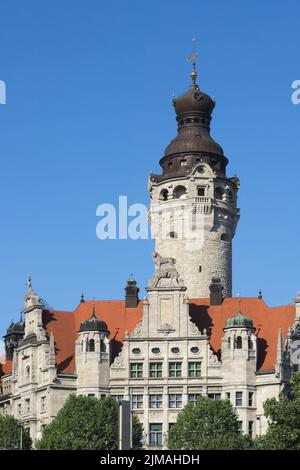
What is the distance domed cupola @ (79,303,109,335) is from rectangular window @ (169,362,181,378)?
25.1ft

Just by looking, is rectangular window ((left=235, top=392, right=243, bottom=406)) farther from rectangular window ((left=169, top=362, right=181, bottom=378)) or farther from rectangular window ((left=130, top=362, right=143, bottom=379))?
rectangular window ((left=130, top=362, right=143, bottom=379))

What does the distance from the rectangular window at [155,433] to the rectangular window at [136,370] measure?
536 centimetres

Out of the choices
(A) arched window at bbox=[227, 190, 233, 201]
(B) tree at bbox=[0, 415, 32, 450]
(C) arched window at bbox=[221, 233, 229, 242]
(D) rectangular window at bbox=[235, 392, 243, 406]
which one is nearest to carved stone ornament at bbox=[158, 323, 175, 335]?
(D) rectangular window at bbox=[235, 392, 243, 406]

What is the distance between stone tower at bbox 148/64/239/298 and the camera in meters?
160

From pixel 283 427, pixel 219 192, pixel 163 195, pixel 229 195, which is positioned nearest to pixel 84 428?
pixel 283 427

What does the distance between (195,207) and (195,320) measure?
20.2m

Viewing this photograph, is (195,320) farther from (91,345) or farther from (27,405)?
(27,405)

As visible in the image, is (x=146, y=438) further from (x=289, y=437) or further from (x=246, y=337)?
(x=289, y=437)

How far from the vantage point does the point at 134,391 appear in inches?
5551

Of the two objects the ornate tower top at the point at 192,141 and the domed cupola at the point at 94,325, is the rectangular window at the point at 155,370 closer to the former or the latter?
the domed cupola at the point at 94,325

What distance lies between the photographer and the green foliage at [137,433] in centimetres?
13025

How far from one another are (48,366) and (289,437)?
45238mm

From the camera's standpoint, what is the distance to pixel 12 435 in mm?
130375
